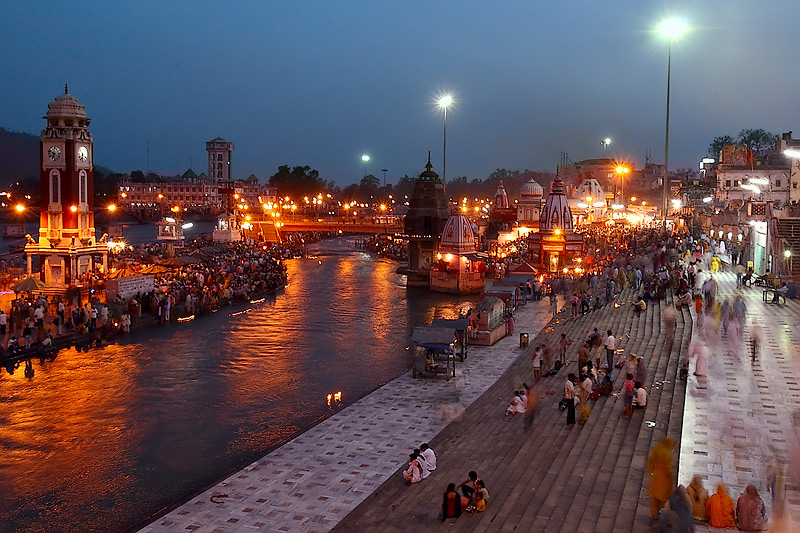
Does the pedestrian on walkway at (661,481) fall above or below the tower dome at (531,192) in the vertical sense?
below

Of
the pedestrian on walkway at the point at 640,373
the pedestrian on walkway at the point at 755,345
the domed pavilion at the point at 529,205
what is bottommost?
the pedestrian on walkway at the point at 640,373

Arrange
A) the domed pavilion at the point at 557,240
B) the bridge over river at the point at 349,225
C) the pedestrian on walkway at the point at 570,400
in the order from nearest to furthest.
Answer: the pedestrian on walkway at the point at 570,400 → the domed pavilion at the point at 557,240 → the bridge over river at the point at 349,225

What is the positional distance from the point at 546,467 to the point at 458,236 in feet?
93.1

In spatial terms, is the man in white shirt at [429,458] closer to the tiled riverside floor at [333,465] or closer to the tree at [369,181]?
the tiled riverside floor at [333,465]

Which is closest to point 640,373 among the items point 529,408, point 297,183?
point 529,408

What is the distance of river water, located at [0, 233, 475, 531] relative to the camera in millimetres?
11781

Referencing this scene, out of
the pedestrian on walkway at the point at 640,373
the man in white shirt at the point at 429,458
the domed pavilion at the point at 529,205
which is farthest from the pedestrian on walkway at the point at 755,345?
the domed pavilion at the point at 529,205

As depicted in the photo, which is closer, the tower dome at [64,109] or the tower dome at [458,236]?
the tower dome at [64,109]

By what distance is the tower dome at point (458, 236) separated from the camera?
39.1 metres

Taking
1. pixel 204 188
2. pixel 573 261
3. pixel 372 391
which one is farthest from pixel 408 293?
pixel 204 188

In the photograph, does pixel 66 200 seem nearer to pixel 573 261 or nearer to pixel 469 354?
pixel 469 354

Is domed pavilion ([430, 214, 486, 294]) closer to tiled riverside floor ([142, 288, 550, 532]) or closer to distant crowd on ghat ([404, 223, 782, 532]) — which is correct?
distant crowd on ghat ([404, 223, 782, 532])

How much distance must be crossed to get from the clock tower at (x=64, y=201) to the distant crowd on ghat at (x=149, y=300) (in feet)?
6.92

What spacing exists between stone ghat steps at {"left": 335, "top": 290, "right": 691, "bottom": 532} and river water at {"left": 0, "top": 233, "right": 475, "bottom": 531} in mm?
3327
